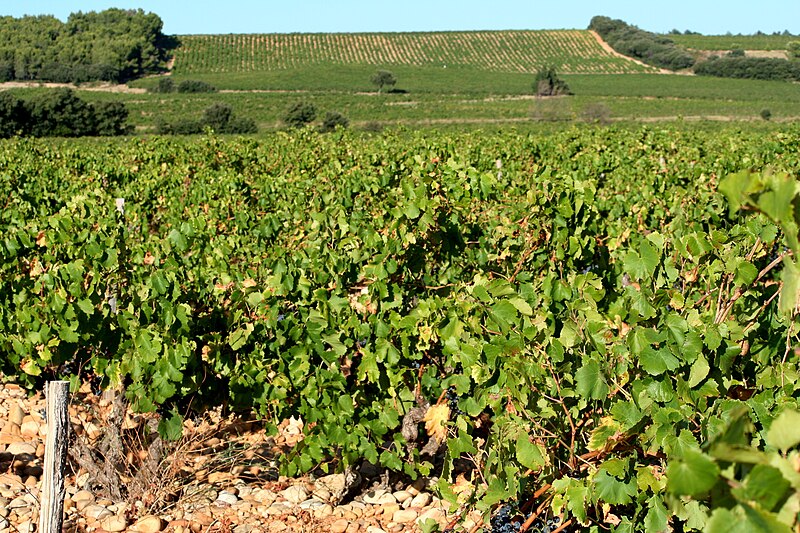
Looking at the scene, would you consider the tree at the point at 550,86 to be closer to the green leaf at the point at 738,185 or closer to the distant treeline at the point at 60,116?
the distant treeline at the point at 60,116

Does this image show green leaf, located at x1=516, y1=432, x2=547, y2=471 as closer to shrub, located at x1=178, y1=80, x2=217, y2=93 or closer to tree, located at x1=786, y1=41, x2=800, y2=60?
shrub, located at x1=178, y1=80, x2=217, y2=93

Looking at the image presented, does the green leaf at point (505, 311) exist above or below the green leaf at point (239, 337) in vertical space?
above

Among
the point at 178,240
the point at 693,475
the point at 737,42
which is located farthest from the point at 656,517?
the point at 737,42

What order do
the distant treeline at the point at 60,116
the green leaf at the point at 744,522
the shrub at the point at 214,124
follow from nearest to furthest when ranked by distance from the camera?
1. the green leaf at the point at 744,522
2. the distant treeline at the point at 60,116
3. the shrub at the point at 214,124

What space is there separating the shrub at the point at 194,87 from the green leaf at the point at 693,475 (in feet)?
225

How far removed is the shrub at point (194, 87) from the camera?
66562mm

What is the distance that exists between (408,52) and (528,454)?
90.1 metres

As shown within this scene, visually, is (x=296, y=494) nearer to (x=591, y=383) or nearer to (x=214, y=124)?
(x=591, y=383)

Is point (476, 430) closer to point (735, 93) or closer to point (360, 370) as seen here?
point (360, 370)

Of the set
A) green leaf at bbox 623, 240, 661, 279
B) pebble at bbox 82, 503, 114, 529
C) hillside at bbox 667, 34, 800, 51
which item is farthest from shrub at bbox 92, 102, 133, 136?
hillside at bbox 667, 34, 800, 51

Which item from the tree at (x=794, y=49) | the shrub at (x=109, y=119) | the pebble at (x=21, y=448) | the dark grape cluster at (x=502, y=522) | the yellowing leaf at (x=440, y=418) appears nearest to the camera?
the dark grape cluster at (x=502, y=522)

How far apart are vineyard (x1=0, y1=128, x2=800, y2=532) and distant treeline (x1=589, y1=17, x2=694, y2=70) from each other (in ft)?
275

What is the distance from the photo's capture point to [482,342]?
3.39 metres

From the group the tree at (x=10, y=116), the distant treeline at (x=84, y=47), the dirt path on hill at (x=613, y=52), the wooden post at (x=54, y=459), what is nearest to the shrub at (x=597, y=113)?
the tree at (x=10, y=116)
